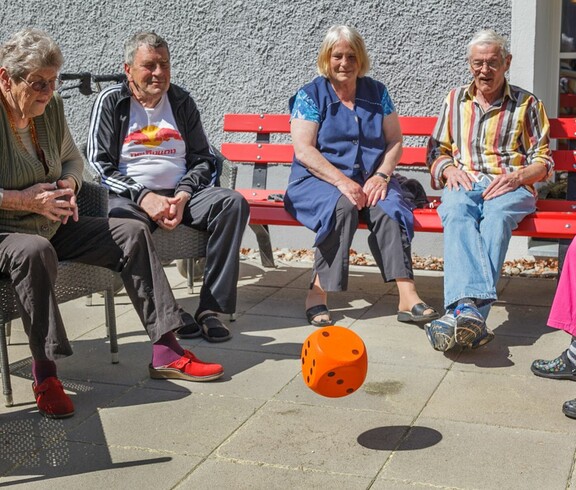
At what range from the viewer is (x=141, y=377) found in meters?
4.33

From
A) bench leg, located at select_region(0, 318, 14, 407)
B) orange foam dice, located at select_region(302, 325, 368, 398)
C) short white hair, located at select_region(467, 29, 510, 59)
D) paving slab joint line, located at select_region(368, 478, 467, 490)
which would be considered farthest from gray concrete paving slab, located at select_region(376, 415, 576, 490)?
short white hair, located at select_region(467, 29, 510, 59)

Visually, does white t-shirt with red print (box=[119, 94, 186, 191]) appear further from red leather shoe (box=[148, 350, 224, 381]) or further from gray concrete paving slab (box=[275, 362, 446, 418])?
gray concrete paving slab (box=[275, 362, 446, 418])

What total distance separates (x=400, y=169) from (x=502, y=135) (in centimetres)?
141

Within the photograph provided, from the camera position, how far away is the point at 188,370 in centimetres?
424

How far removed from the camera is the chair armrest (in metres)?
4.63

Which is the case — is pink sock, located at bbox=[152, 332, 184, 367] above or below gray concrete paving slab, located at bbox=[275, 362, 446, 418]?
above

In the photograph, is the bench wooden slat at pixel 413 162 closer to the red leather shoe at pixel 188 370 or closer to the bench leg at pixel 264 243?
the bench leg at pixel 264 243

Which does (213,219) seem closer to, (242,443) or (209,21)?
(242,443)

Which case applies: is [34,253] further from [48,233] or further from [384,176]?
[384,176]

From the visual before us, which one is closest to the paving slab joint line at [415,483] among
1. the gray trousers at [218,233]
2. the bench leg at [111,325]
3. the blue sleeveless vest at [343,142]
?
the bench leg at [111,325]

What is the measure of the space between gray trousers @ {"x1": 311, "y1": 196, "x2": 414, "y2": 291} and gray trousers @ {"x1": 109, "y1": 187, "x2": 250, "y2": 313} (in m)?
0.48

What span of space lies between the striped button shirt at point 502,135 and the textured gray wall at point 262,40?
46.4 inches

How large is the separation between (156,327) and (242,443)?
895mm

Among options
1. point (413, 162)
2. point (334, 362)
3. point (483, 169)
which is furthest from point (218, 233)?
point (334, 362)
